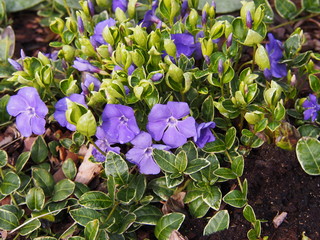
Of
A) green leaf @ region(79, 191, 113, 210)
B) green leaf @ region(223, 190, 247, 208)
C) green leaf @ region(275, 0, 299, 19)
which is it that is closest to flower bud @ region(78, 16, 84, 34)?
green leaf @ region(79, 191, 113, 210)

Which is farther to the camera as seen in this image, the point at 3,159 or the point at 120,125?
the point at 3,159

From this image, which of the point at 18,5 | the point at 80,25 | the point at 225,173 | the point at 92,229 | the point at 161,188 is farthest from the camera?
the point at 18,5

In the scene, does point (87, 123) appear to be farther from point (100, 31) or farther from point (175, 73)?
point (100, 31)

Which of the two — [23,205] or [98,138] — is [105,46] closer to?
[98,138]

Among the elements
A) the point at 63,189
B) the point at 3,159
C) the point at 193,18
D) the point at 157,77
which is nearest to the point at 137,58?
the point at 157,77

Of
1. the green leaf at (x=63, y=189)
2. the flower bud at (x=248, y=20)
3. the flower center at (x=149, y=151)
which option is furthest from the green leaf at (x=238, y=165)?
the green leaf at (x=63, y=189)

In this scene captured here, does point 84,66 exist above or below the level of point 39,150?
above

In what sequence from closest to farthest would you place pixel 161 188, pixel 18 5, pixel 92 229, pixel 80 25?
pixel 92 229
pixel 161 188
pixel 80 25
pixel 18 5
